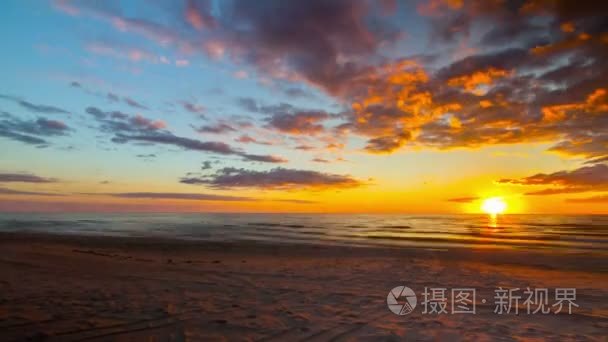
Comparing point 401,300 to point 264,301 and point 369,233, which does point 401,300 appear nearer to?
point 264,301

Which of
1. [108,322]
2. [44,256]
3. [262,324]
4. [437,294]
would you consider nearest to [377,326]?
[262,324]

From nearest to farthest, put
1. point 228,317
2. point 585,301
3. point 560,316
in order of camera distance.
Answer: point 228,317 < point 560,316 < point 585,301

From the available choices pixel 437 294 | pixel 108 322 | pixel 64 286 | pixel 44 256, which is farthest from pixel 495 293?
pixel 44 256

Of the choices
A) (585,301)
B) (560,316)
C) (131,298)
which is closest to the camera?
(560,316)

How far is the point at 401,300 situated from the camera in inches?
428

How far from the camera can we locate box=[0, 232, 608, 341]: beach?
7840mm

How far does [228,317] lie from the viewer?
8805mm

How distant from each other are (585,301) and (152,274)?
1613 centimetres

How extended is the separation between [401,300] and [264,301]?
437cm

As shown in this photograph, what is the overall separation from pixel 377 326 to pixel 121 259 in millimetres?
16209

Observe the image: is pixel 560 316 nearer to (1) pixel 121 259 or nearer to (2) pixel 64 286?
(2) pixel 64 286

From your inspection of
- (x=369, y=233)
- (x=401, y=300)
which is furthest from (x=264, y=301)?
(x=369, y=233)

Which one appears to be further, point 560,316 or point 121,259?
point 121,259

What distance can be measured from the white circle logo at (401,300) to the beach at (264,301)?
235 millimetres
